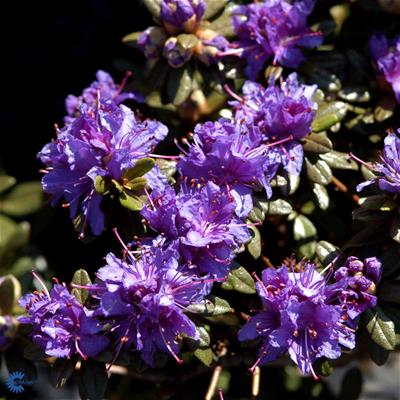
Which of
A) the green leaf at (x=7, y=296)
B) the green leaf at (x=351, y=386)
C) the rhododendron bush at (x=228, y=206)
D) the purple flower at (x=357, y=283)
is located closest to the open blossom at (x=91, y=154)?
the rhododendron bush at (x=228, y=206)

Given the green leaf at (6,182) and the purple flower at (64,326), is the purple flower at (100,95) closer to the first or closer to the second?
the green leaf at (6,182)

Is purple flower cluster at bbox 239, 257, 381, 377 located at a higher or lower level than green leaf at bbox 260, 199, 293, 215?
lower

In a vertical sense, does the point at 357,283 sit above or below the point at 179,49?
below

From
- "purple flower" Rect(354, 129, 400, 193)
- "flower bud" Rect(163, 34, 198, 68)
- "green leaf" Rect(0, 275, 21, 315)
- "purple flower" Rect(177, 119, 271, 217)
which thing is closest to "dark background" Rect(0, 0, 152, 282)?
"flower bud" Rect(163, 34, 198, 68)

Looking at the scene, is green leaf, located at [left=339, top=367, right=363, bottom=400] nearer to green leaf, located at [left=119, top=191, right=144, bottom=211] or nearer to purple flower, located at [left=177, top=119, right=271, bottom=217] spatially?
purple flower, located at [left=177, top=119, right=271, bottom=217]

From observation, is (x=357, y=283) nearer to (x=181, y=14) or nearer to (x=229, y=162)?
(x=229, y=162)

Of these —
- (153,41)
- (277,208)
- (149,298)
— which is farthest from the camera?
(153,41)

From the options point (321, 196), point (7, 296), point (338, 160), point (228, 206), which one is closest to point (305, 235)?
point (321, 196)
